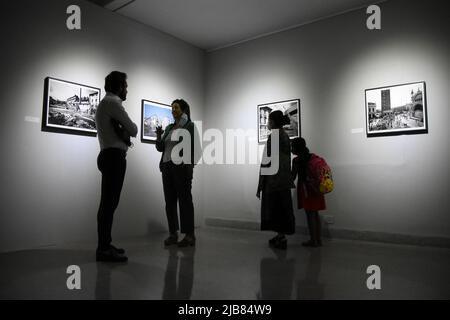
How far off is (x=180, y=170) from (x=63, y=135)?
1492 millimetres

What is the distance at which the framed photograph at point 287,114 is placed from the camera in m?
4.65

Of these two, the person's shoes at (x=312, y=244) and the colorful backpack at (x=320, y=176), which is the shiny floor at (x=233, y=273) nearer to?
the person's shoes at (x=312, y=244)

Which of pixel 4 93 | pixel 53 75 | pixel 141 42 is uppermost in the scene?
pixel 141 42

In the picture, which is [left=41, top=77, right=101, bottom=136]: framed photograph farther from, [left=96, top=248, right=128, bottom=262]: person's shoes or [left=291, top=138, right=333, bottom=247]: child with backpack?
[left=291, top=138, right=333, bottom=247]: child with backpack

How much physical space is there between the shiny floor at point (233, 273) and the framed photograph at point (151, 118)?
168cm

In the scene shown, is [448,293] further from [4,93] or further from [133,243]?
[4,93]

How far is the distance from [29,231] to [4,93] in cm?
145

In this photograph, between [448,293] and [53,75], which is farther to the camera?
[53,75]

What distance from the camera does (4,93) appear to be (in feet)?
10.7

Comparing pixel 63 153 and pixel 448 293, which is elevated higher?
pixel 63 153

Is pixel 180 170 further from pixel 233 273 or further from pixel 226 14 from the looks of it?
pixel 226 14
